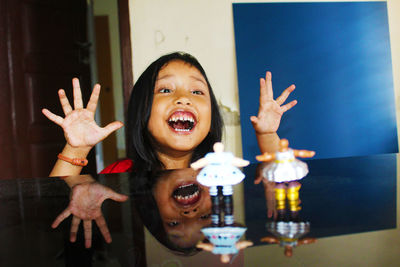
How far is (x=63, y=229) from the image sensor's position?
347 mm

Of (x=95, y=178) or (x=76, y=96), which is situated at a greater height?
(x=76, y=96)

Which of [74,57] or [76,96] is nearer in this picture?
[76,96]

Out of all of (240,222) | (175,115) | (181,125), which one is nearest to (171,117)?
(175,115)

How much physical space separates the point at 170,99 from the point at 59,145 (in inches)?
55.1

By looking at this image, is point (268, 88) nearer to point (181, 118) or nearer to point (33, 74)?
point (181, 118)

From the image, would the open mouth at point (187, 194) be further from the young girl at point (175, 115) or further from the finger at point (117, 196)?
the young girl at point (175, 115)

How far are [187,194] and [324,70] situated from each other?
208cm

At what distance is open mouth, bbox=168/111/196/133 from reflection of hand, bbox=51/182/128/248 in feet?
2.25

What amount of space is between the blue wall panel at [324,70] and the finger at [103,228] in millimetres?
1885

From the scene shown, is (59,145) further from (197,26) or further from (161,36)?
(197,26)

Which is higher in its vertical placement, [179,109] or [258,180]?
[179,109]

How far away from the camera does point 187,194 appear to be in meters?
0.48

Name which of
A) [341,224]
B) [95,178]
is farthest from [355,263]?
[95,178]

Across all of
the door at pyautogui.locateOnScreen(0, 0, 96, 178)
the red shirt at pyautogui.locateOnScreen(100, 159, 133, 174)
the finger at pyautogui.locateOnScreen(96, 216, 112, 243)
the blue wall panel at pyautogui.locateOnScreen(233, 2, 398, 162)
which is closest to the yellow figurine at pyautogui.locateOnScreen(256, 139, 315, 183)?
the finger at pyautogui.locateOnScreen(96, 216, 112, 243)
